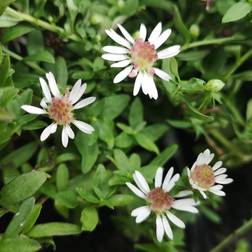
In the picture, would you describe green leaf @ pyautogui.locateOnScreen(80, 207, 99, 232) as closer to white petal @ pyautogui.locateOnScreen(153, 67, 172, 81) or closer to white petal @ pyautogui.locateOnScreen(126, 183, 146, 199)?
white petal @ pyautogui.locateOnScreen(126, 183, 146, 199)

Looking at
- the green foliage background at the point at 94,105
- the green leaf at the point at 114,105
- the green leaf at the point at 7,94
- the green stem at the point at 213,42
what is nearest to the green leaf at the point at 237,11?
the green foliage background at the point at 94,105

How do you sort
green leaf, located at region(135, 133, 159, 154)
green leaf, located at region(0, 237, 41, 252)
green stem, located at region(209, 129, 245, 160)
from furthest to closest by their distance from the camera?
green stem, located at region(209, 129, 245, 160) → green leaf, located at region(135, 133, 159, 154) → green leaf, located at region(0, 237, 41, 252)

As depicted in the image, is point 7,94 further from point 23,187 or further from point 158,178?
point 158,178

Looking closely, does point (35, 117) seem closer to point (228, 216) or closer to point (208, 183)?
point (208, 183)

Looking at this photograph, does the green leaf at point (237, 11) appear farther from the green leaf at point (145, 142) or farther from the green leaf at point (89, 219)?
the green leaf at point (89, 219)

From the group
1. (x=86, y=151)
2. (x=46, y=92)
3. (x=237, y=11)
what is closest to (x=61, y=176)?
(x=86, y=151)

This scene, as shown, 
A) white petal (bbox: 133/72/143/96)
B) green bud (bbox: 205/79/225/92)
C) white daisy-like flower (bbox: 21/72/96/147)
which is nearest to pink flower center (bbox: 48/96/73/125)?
white daisy-like flower (bbox: 21/72/96/147)
